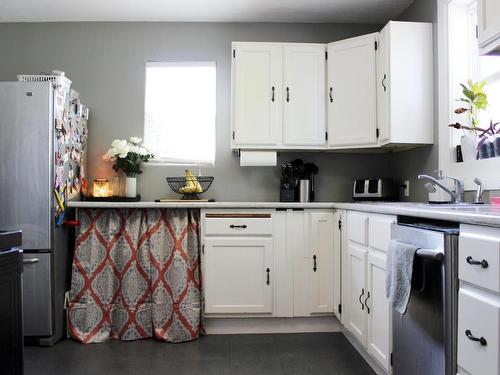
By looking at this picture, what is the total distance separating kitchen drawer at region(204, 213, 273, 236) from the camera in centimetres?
294

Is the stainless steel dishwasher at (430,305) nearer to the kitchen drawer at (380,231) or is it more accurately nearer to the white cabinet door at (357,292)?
the kitchen drawer at (380,231)

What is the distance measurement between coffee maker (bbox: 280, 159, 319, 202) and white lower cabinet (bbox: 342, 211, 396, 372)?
0.68 metres

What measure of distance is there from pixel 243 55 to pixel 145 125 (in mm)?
1036

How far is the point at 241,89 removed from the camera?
3215 mm

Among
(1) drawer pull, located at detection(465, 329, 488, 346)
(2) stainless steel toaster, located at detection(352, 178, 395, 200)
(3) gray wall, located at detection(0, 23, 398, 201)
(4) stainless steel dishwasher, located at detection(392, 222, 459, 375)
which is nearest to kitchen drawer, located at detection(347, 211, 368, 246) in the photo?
(4) stainless steel dishwasher, located at detection(392, 222, 459, 375)

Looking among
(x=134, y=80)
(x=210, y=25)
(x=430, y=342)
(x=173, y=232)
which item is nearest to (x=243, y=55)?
(x=210, y=25)

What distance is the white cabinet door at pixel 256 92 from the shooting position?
321cm

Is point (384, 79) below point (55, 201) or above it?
above

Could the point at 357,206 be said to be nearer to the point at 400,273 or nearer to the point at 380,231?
the point at 380,231

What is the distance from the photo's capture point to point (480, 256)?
4.13 feet

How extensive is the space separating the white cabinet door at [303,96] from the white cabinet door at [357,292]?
998 millimetres

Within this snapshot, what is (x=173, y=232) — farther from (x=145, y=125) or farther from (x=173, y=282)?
(x=145, y=125)

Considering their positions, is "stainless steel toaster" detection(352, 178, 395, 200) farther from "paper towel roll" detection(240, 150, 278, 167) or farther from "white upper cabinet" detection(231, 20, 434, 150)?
"paper towel roll" detection(240, 150, 278, 167)

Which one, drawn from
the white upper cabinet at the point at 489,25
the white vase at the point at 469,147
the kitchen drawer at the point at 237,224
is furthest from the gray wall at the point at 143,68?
the white upper cabinet at the point at 489,25
